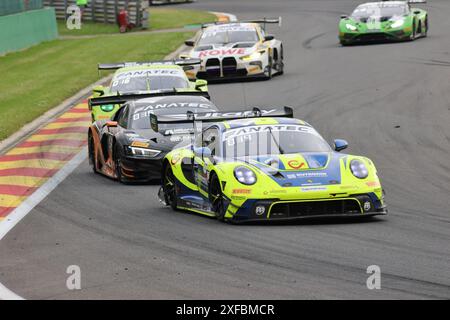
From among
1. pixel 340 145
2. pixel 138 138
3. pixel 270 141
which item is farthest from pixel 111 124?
pixel 340 145

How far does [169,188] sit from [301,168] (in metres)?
2.37

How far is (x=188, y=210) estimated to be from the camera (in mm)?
14312

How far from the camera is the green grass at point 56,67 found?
90.5 ft

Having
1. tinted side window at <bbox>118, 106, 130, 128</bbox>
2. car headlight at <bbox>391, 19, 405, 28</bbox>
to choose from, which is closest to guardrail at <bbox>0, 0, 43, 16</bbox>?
car headlight at <bbox>391, 19, 405, 28</bbox>

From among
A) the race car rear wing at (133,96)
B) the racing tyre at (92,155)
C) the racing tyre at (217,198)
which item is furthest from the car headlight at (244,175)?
the race car rear wing at (133,96)

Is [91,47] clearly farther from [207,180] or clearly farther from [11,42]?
[207,180]

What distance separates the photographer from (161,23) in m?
49.4

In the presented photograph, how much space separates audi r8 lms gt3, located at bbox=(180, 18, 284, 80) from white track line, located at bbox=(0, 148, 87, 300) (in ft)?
27.2

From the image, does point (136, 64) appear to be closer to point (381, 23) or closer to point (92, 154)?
point (92, 154)

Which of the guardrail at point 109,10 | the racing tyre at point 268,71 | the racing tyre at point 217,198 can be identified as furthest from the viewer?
the guardrail at point 109,10

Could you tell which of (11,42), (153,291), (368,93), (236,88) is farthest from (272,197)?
(11,42)

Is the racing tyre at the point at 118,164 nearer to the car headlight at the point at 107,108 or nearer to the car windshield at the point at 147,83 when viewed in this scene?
the car headlight at the point at 107,108

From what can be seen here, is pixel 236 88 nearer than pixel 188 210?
No
